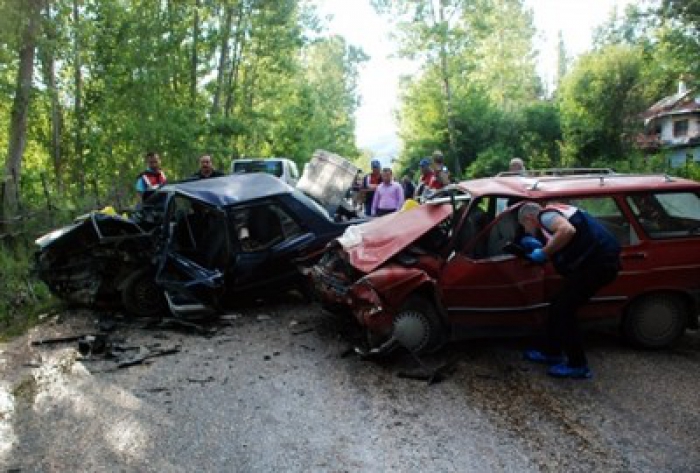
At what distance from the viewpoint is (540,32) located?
55.2 m

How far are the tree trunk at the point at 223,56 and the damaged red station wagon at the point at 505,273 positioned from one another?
17.0 meters

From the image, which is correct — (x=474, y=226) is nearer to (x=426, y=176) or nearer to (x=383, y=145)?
(x=426, y=176)

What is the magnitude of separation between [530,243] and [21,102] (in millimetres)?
10499

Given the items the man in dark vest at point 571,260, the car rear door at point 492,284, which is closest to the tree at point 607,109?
the car rear door at point 492,284

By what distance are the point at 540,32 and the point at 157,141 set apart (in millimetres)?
45946

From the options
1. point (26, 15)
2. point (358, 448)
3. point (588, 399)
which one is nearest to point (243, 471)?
point (358, 448)

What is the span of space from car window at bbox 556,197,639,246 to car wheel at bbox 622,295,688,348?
697 mm

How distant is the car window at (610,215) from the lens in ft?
20.4

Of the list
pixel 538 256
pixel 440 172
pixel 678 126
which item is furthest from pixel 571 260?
pixel 678 126

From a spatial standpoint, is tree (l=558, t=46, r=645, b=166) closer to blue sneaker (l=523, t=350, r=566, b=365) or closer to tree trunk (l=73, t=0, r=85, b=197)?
tree trunk (l=73, t=0, r=85, b=197)

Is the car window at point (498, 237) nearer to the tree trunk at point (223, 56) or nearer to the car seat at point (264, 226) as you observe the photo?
the car seat at point (264, 226)

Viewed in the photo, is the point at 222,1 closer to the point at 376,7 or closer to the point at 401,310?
the point at 376,7

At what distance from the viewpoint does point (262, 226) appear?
Result: 26.2 ft

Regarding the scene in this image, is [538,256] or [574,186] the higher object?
[574,186]
